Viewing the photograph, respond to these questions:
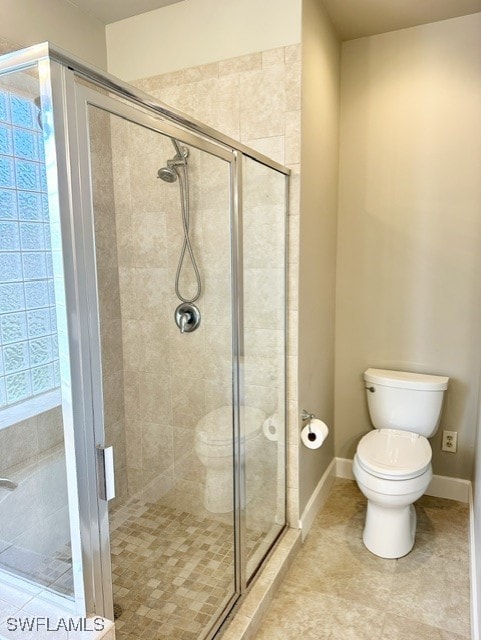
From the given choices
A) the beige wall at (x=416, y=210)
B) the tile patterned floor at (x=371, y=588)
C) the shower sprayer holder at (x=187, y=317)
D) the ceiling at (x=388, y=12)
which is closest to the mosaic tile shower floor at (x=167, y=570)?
the tile patterned floor at (x=371, y=588)

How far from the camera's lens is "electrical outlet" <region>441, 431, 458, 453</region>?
261cm

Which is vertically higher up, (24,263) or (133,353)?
(24,263)

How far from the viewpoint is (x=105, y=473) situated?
1113 mm

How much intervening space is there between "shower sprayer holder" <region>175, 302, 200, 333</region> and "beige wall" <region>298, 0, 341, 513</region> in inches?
20.7

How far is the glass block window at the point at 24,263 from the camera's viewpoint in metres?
1.10

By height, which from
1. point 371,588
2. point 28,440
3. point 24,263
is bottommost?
point 371,588

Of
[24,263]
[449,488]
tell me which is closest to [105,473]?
[24,263]

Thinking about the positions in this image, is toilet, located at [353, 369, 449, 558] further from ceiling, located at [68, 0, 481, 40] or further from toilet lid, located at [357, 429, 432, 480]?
ceiling, located at [68, 0, 481, 40]

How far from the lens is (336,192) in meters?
2.67

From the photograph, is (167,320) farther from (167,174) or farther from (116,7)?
(116,7)

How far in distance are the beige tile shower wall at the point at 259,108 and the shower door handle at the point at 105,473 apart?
2.51 ft

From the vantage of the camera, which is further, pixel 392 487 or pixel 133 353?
pixel 392 487

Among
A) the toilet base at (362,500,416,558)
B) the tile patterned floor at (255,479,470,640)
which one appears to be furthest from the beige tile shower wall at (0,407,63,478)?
the toilet base at (362,500,416,558)

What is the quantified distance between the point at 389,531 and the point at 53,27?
280cm
